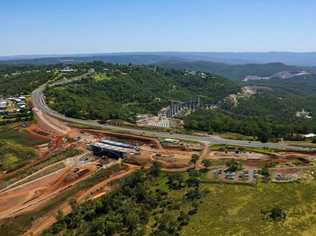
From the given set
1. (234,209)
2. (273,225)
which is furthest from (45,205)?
(273,225)

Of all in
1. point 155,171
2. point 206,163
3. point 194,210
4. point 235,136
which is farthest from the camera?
point 235,136

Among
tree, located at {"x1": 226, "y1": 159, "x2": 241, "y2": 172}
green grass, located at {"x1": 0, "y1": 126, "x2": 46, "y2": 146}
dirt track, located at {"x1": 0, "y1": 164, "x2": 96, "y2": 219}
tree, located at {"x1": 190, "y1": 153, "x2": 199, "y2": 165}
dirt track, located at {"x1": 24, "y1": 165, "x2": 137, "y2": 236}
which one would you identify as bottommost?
dirt track, located at {"x1": 0, "y1": 164, "x2": 96, "y2": 219}

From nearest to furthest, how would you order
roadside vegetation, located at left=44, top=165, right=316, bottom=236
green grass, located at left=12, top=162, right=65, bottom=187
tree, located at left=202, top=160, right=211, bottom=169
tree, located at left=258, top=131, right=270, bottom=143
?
roadside vegetation, located at left=44, top=165, right=316, bottom=236 → tree, located at left=202, top=160, right=211, bottom=169 → green grass, located at left=12, top=162, right=65, bottom=187 → tree, located at left=258, top=131, right=270, bottom=143

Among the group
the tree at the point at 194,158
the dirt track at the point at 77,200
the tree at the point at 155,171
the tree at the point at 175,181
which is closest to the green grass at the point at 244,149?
the tree at the point at 194,158

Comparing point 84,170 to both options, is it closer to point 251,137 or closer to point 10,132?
point 10,132

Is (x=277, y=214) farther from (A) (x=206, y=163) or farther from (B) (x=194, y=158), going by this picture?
(B) (x=194, y=158)

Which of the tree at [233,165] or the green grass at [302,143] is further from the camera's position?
the green grass at [302,143]

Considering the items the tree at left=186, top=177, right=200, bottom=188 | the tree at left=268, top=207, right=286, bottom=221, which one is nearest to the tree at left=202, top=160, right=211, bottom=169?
the tree at left=186, top=177, right=200, bottom=188

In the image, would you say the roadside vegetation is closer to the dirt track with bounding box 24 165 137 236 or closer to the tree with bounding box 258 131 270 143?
the dirt track with bounding box 24 165 137 236

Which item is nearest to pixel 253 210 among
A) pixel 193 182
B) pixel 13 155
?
pixel 193 182

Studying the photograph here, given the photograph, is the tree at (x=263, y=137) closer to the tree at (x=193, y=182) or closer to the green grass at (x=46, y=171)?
the tree at (x=193, y=182)

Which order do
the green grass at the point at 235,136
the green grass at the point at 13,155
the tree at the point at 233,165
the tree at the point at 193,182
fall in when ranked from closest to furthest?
the tree at the point at 193,182 < the tree at the point at 233,165 < the green grass at the point at 13,155 < the green grass at the point at 235,136
